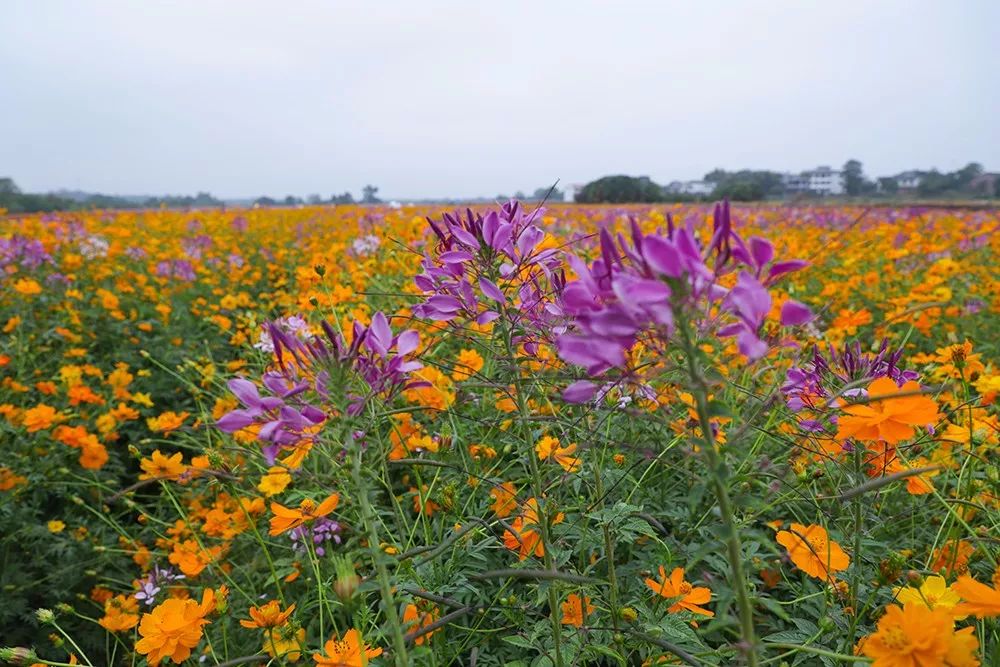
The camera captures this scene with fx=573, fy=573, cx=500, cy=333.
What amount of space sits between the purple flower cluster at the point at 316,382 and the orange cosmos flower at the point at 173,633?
64 centimetres

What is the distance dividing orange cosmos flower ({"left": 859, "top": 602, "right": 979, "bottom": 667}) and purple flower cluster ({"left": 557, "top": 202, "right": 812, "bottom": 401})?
17.3 inches

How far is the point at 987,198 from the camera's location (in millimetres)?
16266

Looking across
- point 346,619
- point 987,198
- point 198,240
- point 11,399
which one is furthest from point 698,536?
point 987,198

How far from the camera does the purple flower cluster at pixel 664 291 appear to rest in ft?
1.89

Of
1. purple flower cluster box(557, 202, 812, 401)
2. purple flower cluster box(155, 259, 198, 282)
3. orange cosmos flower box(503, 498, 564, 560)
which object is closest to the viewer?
purple flower cluster box(557, 202, 812, 401)

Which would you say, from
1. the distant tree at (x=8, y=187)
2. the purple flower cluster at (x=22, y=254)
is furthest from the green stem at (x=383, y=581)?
the distant tree at (x=8, y=187)

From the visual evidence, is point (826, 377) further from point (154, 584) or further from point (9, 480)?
point (9, 480)

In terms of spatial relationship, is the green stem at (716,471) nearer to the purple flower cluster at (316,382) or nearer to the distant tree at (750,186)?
the purple flower cluster at (316,382)

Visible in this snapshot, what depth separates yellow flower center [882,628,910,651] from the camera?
2.37 feet

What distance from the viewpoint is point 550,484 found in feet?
4.01

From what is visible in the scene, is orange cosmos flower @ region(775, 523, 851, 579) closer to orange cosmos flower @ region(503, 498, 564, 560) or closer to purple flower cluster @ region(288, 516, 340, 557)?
orange cosmos flower @ region(503, 498, 564, 560)

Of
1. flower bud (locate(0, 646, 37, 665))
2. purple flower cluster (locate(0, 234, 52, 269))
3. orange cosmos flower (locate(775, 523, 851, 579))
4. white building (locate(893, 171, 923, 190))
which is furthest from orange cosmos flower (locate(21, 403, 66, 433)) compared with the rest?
white building (locate(893, 171, 923, 190))

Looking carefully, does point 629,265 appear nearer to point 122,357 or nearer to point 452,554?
point 452,554

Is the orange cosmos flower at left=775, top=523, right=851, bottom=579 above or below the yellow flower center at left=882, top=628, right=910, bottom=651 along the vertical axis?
below
